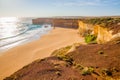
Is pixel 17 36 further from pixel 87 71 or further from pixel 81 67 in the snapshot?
pixel 87 71

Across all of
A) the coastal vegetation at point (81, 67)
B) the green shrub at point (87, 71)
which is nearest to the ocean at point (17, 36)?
the coastal vegetation at point (81, 67)

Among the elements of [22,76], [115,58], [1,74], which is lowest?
[1,74]

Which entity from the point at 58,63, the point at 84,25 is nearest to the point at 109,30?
the point at 58,63

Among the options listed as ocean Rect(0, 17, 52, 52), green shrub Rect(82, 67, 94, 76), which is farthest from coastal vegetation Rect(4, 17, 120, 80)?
ocean Rect(0, 17, 52, 52)

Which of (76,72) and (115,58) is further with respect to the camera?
(115,58)

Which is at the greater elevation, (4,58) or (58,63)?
(58,63)

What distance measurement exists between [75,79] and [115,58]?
4038 mm

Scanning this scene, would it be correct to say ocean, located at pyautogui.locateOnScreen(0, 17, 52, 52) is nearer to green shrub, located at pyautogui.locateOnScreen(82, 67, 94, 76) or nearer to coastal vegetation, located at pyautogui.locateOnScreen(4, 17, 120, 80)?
coastal vegetation, located at pyautogui.locateOnScreen(4, 17, 120, 80)

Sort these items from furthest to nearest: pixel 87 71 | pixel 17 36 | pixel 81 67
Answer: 1. pixel 17 36
2. pixel 81 67
3. pixel 87 71

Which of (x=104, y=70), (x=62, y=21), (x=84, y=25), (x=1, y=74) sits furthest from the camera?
(x=62, y=21)

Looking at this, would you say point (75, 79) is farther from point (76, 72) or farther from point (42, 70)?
point (42, 70)

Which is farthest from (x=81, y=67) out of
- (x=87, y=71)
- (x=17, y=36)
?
(x=17, y=36)

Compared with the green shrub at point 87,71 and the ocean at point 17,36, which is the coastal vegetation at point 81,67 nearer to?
the green shrub at point 87,71

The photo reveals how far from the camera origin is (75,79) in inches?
367
